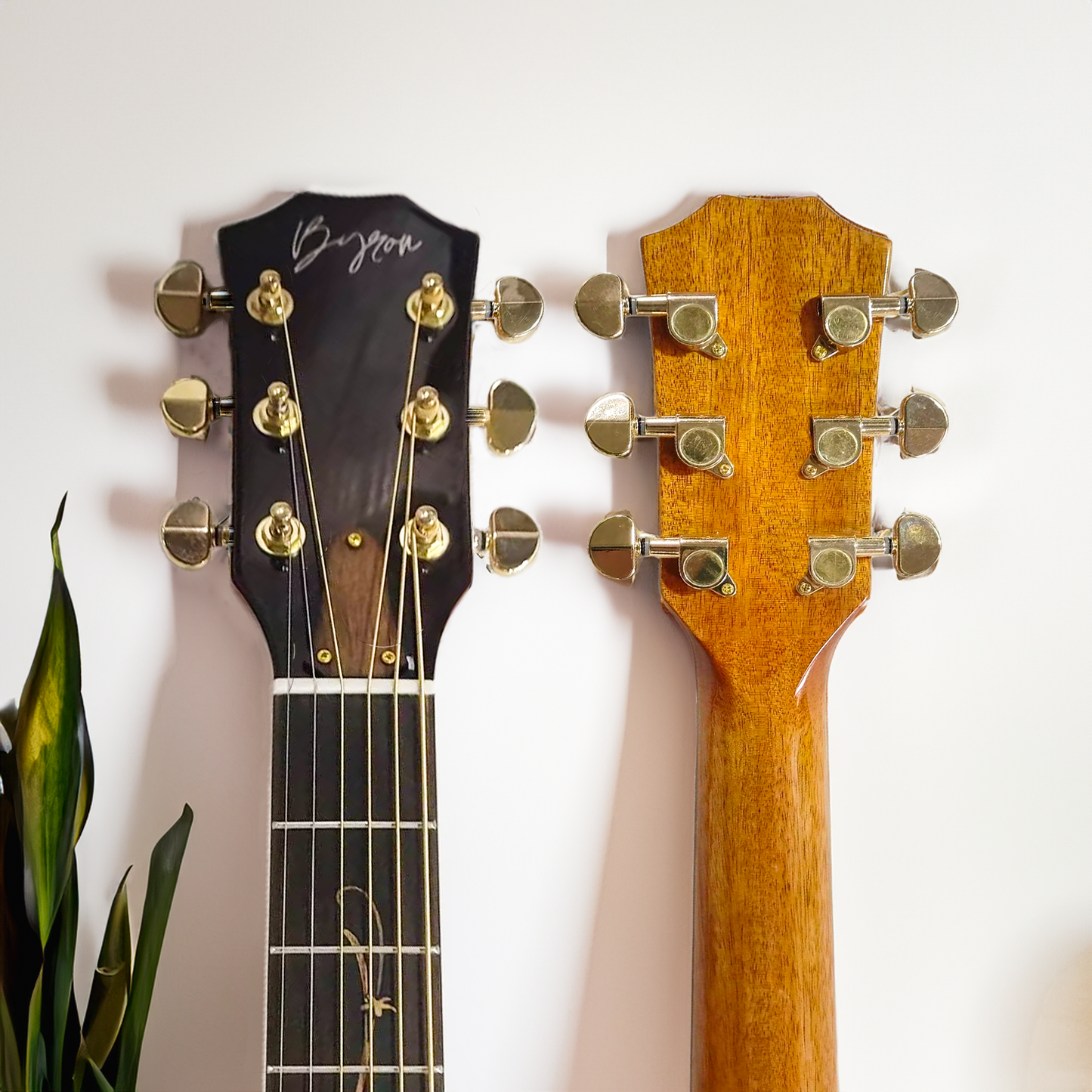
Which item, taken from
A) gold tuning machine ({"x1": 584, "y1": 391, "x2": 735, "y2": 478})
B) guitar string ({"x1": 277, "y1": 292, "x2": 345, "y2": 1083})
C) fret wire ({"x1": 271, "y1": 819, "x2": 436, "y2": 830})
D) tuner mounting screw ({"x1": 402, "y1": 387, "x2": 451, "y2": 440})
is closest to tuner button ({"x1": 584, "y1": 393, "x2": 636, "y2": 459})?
gold tuning machine ({"x1": 584, "y1": 391, "x2": 735, "y2": 478})

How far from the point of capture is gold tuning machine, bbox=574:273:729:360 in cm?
76

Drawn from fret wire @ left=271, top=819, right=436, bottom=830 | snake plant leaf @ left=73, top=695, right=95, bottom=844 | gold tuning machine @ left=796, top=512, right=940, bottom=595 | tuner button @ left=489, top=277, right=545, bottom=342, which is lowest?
fret wire @ left=271, top=819, right=436, bottom=830

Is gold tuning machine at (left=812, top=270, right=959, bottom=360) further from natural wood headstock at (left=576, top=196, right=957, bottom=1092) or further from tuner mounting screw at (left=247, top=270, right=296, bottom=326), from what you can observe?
tuner mounting screw at (left=247, top=270, right=296, bottom=326)

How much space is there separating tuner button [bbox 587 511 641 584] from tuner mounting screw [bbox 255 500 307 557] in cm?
22

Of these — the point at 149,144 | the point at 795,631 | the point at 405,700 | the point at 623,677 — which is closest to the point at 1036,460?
the point at 795,631

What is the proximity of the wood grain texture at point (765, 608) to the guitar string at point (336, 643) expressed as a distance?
0.84 ft

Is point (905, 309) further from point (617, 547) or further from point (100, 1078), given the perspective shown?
point (100, 1078)

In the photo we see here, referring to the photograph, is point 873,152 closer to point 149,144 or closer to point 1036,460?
point 1036,460

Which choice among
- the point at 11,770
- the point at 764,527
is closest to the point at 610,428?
the point at 764,527

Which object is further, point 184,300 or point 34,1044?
point 184,300

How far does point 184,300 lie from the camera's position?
756mm

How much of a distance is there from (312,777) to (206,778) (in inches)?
5.0

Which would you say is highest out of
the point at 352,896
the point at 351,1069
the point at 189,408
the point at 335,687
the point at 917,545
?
the point at 189,408

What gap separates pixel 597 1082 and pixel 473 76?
32.8 inches
